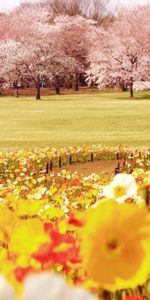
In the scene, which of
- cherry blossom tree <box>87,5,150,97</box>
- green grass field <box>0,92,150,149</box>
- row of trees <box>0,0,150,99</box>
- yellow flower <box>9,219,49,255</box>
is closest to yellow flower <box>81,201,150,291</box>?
yellow flower <box>9,219,49,255</box>

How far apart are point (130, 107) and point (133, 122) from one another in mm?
7848

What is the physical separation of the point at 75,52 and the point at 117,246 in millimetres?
56856

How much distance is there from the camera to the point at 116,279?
37.9 inches

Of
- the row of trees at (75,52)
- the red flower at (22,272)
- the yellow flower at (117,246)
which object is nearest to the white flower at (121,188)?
the red flower at (22,272)

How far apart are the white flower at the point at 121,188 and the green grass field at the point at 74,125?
1596 centimetres

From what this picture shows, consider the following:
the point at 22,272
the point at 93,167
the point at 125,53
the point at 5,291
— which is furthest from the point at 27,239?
the point at 125,53

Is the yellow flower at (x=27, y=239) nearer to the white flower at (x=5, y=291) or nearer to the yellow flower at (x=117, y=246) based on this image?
the yellow flower at (x=117, y=246)

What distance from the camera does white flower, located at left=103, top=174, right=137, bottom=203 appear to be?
5.73ft

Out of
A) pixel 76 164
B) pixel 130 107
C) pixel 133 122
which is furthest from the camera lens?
pixel 130 107

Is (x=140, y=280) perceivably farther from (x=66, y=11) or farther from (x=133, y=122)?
(x=66, y=11)

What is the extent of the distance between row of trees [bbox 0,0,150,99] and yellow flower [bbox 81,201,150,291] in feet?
143

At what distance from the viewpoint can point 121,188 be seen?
5.82 ft

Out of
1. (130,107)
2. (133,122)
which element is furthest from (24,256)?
(130,107)

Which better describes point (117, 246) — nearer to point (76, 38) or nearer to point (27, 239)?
point (27, 239)
